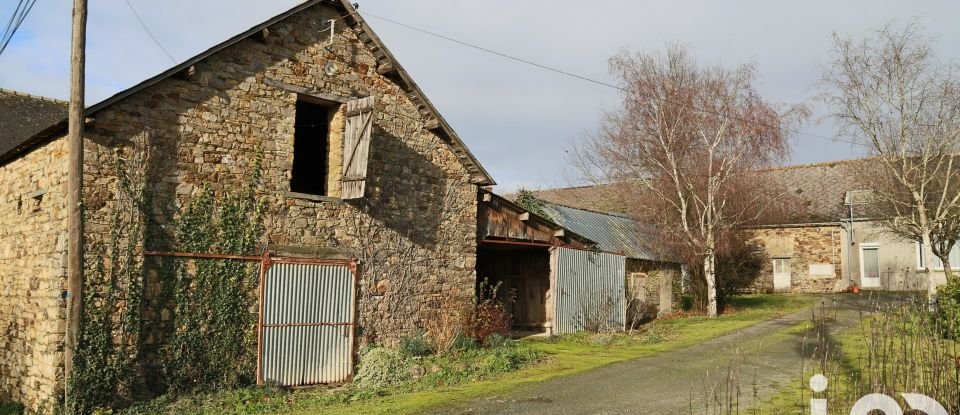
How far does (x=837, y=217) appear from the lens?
27.6 meters

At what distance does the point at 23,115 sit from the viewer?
1770cm

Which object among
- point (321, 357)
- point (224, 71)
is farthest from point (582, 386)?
point (224, 71)

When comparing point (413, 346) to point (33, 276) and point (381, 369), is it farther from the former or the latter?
point (33, 276)

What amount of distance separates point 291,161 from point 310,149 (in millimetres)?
3346

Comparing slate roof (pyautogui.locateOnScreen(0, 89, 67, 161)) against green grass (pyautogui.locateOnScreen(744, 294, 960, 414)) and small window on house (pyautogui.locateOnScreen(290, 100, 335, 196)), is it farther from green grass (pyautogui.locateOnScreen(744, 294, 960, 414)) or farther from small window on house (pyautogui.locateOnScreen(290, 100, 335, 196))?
green grass (pyautogui.locateOnScreen(744, 294, 960, 414))

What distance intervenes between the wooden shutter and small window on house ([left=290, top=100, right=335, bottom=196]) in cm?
125

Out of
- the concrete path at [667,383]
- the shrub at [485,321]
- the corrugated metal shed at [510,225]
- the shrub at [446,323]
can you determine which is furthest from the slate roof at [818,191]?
the shrub at [446,323]

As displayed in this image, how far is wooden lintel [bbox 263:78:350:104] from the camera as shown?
11.1 meters

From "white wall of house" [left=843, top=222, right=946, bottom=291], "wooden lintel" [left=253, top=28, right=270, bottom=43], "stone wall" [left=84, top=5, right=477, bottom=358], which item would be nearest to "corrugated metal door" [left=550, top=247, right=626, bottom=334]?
"stone wall" [left=84, top=5, right=477, bottom=358]

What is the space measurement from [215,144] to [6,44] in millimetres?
3134

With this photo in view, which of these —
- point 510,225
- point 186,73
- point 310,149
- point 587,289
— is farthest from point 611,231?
→ point 186,73

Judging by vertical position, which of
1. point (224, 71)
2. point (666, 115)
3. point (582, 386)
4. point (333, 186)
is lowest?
point (582, 386)

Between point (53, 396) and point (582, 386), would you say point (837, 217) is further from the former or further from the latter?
point (53, 396)

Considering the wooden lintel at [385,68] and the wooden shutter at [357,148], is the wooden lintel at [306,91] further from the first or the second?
the wooden lintel at [385,68]
